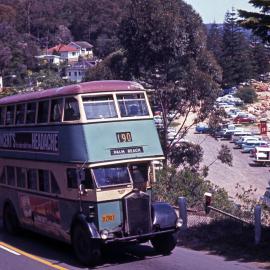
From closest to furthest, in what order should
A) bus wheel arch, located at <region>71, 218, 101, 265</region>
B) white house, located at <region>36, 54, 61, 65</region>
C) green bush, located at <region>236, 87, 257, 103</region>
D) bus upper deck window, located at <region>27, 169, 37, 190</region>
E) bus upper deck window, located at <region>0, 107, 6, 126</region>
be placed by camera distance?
bus wheel arch, located at <region>71, 218, 101, 265</region> < bus upper deck window, located at <region>27, 169, 37, 190</region> < bus upper deck window, located at <region>0, 107, 6, 126</region> < white house, located at <region>36, 54, 61, 65</region> < green bush, located at <region>236, 87, 257, 103</region>

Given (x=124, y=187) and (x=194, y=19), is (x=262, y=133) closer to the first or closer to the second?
(x=194, y=19)

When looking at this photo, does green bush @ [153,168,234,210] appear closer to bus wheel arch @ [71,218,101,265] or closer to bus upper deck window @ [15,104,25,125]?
bus upper deck window @ [15,104,25,125]

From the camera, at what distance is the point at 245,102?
10462cm

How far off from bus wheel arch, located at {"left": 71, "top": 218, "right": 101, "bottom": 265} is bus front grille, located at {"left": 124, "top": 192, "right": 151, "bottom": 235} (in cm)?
68

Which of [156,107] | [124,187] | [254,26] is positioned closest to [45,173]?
[124,187]

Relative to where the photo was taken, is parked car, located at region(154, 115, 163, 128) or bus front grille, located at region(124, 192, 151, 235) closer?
bus front grille, located at region(124, 192, 151, 235)

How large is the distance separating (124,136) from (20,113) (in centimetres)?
362

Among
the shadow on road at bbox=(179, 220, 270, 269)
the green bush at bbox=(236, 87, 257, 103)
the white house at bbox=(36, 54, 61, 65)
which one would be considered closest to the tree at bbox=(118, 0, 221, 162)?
the shadow on road at bbox=(179, 220, 270, 269)

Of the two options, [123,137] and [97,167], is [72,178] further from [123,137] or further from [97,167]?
[123,137]

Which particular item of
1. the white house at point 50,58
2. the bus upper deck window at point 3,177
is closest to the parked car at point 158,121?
the bus upper deck window at point 3,177

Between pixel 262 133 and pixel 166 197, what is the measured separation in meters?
56.7

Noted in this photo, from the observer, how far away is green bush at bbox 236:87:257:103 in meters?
103

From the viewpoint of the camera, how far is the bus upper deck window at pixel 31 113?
14.5 metres

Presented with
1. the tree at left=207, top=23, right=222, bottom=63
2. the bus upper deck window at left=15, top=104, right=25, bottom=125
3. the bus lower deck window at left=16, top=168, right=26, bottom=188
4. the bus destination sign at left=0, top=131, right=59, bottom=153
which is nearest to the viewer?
the bus destination sign at left=0, top=131, right=59, bottom=153
